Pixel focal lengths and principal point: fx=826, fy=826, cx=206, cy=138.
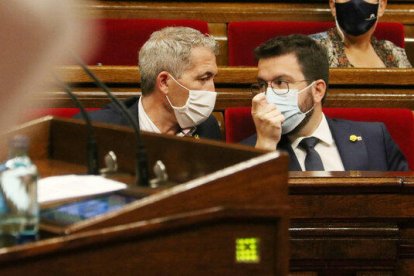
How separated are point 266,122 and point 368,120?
0.20 metres

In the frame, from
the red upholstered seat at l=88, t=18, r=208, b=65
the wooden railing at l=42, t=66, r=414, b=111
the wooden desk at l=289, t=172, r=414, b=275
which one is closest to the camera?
the wooden desk at l=289, t=172, r=414, b=275

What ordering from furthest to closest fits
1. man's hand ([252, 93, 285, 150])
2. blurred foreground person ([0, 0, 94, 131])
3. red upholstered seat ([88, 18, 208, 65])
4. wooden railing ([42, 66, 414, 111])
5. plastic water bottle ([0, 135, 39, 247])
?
1. red upholstered seat ([88, 18, 208, 65])
2. wooden railing ([42, 66, 414, 111])
3. man's hand ([252, 93, 285, 150])
4. plastic water bottle ([0, 135, 39, 247])
5. blurred foreground person ([0, 0, 94, 131])

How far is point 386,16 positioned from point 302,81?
601mm

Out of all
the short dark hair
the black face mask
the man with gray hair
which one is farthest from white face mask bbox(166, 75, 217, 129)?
the black face mask

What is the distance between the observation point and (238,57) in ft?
5.10

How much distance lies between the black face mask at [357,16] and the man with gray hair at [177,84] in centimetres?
42

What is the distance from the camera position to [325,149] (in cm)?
121

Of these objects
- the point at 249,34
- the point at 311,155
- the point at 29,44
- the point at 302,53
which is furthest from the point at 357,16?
the point at 29,44

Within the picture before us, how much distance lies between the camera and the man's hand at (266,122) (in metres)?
1.14

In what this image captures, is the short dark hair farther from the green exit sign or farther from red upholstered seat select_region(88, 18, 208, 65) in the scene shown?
the green exit sign

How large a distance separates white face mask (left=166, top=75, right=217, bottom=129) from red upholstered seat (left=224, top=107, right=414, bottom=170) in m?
0.03

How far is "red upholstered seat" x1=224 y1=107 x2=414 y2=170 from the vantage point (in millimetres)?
1217

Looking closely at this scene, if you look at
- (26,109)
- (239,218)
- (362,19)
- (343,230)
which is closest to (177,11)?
(362,19)

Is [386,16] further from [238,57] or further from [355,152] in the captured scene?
[355,152]
